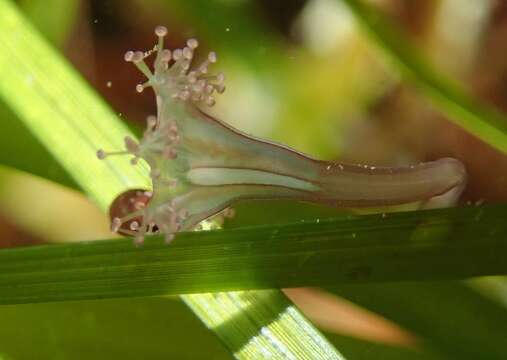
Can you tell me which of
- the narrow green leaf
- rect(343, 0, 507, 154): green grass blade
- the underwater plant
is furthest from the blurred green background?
the underwater plant

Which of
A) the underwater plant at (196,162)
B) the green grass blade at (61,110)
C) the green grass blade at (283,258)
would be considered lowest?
the green grass blade at (283,258)

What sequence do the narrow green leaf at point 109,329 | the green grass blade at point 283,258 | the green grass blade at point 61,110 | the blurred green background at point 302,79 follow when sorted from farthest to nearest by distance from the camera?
the blurred green background at point 302,79 < the narrow green leaf at point 109,329 < the green grass blade at point 61,110 < the green grass blade at point 283,258

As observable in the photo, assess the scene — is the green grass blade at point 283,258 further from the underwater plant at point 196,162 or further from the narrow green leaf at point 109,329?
the narrow green leaf at point 109,329

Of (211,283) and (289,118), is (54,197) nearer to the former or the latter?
(289,118)

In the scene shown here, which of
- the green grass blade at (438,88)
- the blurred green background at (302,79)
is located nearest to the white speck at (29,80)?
the blurred green background at (302,79)

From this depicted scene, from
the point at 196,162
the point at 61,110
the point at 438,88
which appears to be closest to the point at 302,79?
the point at 438,88

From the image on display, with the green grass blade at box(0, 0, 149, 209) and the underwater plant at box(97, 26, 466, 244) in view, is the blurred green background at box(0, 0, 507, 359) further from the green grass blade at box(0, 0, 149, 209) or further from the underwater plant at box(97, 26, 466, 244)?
the underwater plant at box(97, 26, 466, 244)

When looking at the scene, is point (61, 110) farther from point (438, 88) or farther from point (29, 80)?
point (438, 88)
